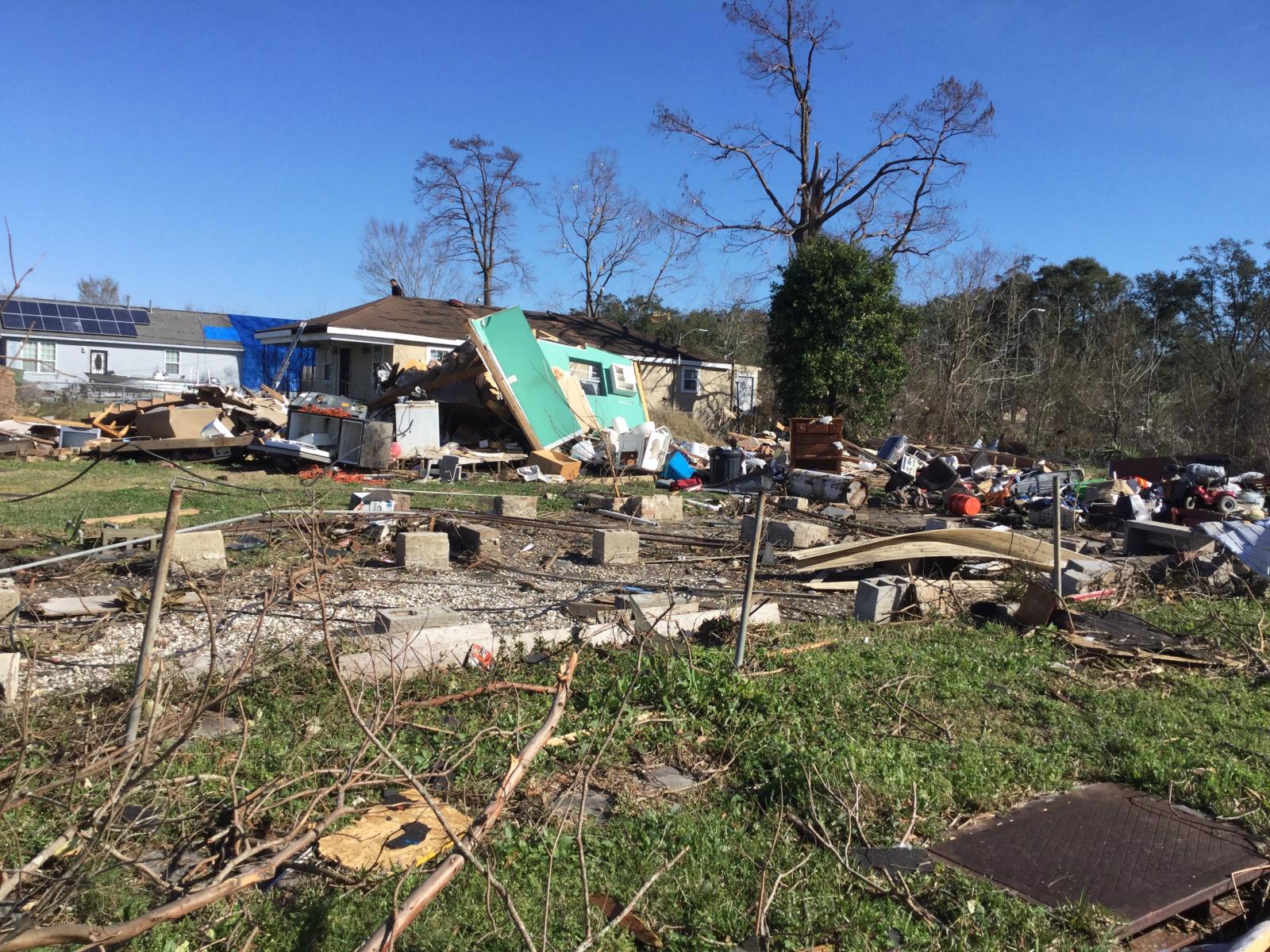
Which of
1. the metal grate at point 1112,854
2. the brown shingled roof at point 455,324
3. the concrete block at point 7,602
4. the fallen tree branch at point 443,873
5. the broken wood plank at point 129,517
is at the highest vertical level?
the brown shingled roof at point 455,324

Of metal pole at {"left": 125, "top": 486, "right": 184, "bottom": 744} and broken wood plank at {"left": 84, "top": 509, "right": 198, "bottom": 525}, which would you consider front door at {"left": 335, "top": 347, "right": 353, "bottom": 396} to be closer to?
broken wood plank at {"left": 84, "top": 509, "right": 198, "bottom": 525}

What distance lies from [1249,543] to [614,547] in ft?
19.1

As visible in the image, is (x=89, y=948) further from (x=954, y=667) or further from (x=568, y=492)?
(x=568, y=492)

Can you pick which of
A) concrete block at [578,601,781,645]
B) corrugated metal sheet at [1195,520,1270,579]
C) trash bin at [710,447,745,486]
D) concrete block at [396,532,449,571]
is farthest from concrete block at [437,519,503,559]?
trash bin at [710,447,745,486]

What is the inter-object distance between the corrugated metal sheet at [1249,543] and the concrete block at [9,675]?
9.04 metres

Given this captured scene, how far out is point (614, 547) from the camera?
901cm

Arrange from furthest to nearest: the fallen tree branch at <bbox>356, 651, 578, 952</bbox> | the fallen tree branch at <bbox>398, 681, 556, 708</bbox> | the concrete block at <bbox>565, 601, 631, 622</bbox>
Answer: the concrete block at <bbox>565, 601, 631, 622</bbox>, the fallen tree branch at <bbox>398, 681, 556, 708</bbox>, the fallen tree branch at <bbox>356, 651, 578, 952</bbox>

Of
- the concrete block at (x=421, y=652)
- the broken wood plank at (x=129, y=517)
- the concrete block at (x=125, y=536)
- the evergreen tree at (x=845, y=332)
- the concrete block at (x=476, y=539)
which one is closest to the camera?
the concrete block at (x=421, y=652)

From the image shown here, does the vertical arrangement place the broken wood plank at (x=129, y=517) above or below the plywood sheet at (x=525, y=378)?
below

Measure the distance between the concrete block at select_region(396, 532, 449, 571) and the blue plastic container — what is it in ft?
28.8

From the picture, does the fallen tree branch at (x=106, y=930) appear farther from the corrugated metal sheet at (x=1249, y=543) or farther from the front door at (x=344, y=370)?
the front door at (x=344, y=370)

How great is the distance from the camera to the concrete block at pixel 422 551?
26.9 feet

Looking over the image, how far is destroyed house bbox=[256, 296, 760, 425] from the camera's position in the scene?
77.3 ft

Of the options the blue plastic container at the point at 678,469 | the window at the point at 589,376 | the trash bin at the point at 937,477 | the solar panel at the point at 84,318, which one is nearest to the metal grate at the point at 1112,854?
the trash bin at the point at 937,477
